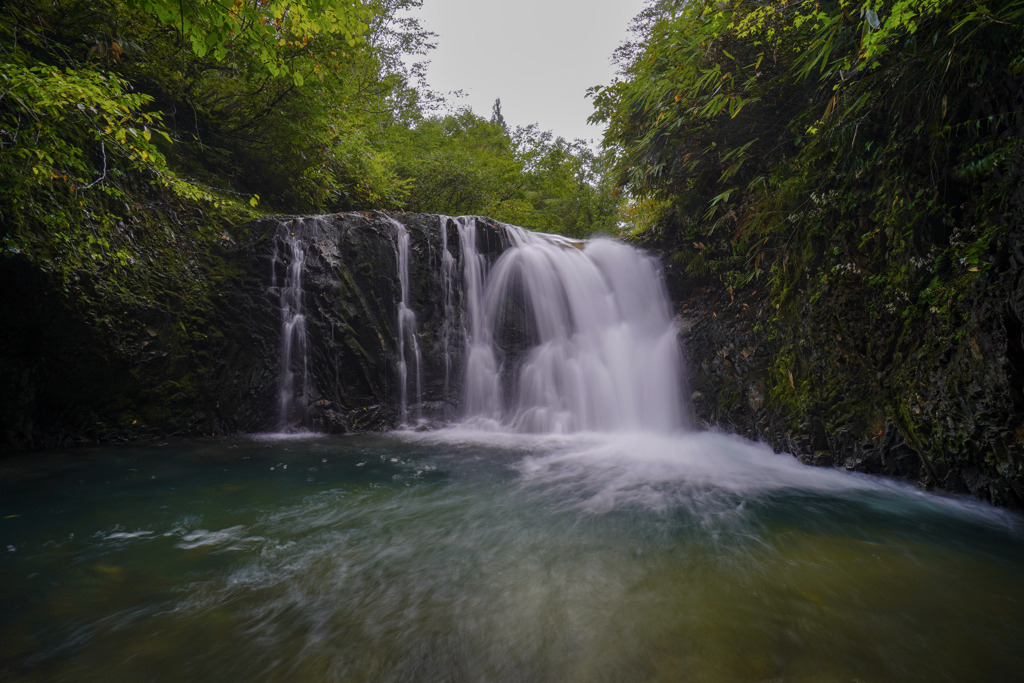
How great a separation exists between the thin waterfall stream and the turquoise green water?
14mm

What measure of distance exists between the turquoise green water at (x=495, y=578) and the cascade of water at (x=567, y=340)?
2998 mm

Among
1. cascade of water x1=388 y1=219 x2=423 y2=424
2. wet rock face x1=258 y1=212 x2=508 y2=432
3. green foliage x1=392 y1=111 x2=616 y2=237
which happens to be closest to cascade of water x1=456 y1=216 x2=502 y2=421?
wet rock face x1=258 y1=212 x2=508 y2=432

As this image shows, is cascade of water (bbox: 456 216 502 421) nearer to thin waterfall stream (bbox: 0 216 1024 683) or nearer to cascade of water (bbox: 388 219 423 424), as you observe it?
cascade of water (bbox: 388 219 423 424)

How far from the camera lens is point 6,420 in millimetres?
4902

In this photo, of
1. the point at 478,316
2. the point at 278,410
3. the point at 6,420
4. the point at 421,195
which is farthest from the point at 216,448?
the point at 421,195

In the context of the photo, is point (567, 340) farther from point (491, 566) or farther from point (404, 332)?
point (491, 566)

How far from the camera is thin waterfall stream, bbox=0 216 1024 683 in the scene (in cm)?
176

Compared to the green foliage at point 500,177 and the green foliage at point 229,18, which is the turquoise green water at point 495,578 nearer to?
the green foliage at point 229,18

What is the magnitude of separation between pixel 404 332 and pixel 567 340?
3199 millimetres

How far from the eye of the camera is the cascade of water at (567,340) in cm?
747

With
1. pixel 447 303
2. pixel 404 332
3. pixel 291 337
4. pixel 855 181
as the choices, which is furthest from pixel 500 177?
pixel 855 181

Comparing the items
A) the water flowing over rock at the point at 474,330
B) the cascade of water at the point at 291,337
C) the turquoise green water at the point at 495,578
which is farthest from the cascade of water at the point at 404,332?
the turquoise green water at the point at 495,578

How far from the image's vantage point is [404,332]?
7.75m

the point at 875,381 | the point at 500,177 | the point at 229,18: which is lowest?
the point at 875,381
